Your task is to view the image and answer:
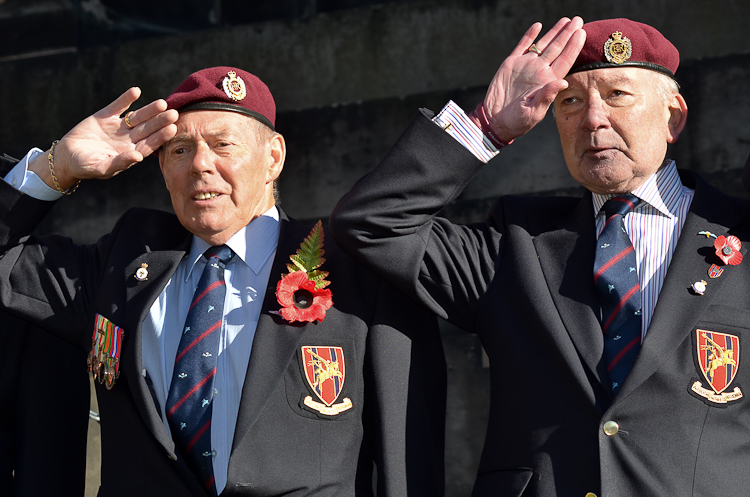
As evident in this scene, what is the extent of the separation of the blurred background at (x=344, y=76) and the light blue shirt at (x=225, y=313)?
1526 millimetres

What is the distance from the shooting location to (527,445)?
9.88 feet

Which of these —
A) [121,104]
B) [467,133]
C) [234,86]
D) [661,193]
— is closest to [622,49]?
[661,193]

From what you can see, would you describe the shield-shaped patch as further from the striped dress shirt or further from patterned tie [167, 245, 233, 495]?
patterned tie [167, 245, 233, 495]

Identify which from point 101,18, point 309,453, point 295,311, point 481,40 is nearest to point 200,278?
point 295,311

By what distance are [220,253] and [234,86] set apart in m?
0.64

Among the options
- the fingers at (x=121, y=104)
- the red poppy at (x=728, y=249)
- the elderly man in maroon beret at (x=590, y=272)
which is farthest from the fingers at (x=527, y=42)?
the fingers at (x=121, y=104)

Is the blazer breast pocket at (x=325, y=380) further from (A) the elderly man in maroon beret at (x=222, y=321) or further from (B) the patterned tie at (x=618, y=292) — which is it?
(B) the patterned tie at (x=618, y=292)

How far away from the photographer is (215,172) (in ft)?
11.7

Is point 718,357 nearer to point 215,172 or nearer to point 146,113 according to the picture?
point 215,172

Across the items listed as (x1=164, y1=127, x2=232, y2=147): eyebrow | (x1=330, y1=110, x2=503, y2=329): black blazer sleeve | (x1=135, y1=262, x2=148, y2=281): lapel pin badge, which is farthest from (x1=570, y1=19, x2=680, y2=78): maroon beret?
(x1=135, y1=262, x2=148, y2=281): lapel pin badge

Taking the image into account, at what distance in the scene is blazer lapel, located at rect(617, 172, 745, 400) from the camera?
2895mm

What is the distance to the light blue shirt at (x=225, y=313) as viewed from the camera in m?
3.26

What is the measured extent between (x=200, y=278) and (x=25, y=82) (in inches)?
138

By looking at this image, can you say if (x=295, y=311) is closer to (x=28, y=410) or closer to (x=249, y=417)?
(x=249, y=417)
